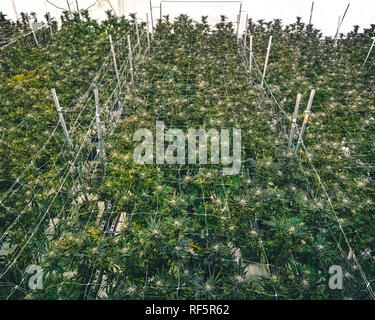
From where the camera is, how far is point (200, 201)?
158 inches

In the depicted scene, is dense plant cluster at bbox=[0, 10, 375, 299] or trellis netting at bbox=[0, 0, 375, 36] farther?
trellis netting at bbox=[0, 0, 375, 36]

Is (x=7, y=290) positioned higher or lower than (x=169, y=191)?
lower

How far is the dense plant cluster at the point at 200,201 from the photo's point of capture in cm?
305

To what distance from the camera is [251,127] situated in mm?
4977

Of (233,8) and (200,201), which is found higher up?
(233,8)

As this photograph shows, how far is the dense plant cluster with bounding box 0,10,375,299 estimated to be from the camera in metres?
3.05

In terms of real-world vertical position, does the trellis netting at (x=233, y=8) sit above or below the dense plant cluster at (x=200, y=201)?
above

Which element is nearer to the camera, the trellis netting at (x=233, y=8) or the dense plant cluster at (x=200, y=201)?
the dense plant cluster at (x=200, y=201)

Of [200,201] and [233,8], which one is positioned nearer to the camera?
[200,201]

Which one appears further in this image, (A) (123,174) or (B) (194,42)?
(B) (194,42)

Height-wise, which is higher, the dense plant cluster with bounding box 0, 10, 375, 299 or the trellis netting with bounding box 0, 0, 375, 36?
the trellis netting with bounding box 0, 0, 375, 36
